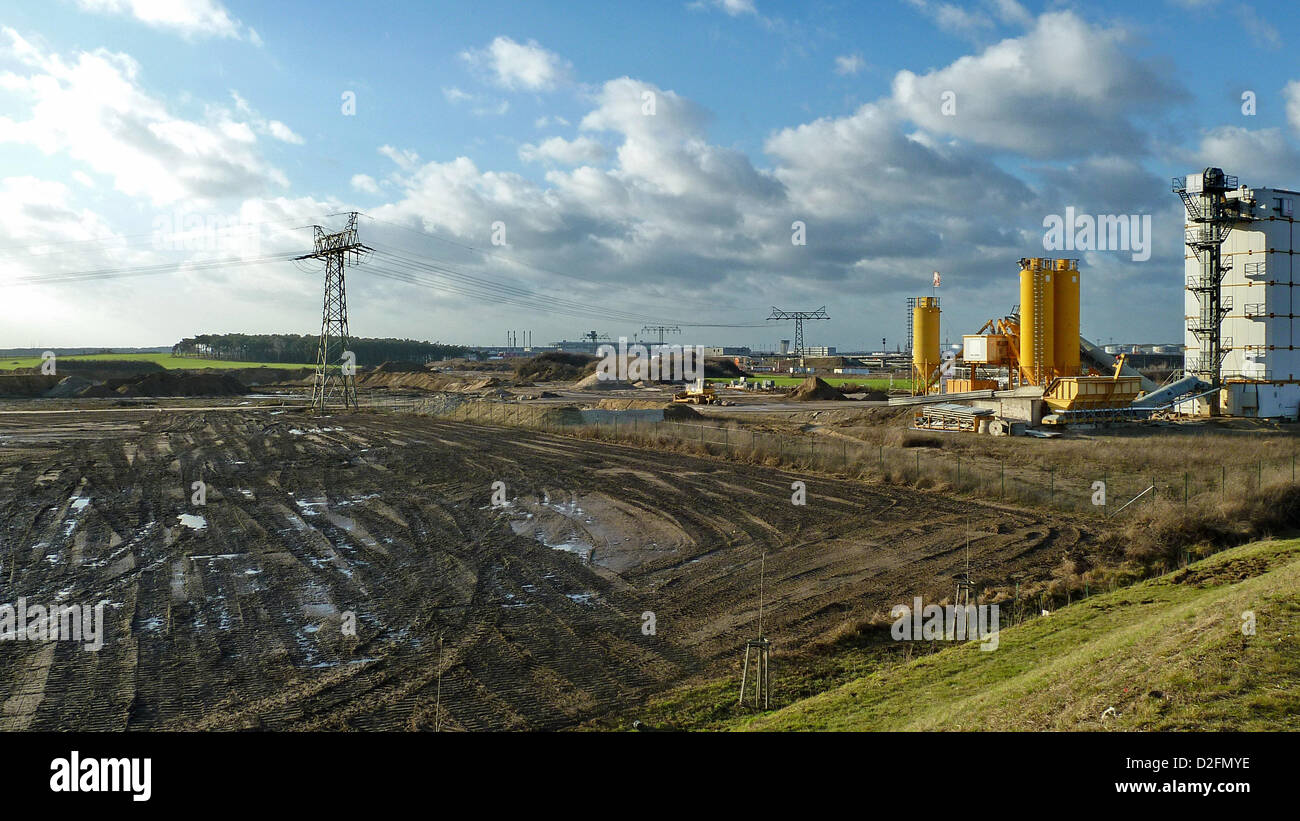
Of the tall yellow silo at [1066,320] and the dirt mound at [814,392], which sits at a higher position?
the tall yellow silo at [1066,320]

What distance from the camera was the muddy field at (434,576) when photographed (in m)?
10.5

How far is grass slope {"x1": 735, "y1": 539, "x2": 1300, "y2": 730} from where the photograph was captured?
23.0 ft

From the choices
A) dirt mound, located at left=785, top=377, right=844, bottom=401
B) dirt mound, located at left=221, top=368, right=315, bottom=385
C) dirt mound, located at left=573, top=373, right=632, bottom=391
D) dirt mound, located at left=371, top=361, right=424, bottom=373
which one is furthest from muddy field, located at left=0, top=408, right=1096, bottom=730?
dirt mound, located at left=371, top=361, right=424, bottom=373

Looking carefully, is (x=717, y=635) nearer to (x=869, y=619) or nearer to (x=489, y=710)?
(x=869, y=619)

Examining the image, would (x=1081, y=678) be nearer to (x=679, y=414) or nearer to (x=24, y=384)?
(x=679, y=414)

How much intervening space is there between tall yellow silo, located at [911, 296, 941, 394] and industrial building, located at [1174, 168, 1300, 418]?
1312 centimetres

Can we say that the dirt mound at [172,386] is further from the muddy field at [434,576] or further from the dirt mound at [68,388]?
the muddy field at [434,576]

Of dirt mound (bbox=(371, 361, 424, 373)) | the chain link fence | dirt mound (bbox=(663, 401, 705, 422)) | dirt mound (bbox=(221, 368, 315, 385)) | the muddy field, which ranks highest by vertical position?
dirt mound (bbox=(371, 361, 424, 373))

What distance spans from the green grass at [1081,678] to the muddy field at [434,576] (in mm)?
1302

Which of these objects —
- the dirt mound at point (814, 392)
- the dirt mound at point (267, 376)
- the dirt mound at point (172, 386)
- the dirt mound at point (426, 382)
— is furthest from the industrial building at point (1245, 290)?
the dirt mound at point (267, 376)

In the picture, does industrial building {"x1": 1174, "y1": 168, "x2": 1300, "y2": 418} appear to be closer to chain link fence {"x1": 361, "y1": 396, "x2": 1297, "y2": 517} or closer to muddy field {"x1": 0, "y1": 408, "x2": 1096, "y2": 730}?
chain link fence {"x1": 361, "y1": 396, "x2": 1297, "y2": 517}

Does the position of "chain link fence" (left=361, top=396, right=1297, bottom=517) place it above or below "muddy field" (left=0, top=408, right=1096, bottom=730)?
above

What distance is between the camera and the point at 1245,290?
42.3 metres

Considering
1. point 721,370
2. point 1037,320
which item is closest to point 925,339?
point 1037,320
